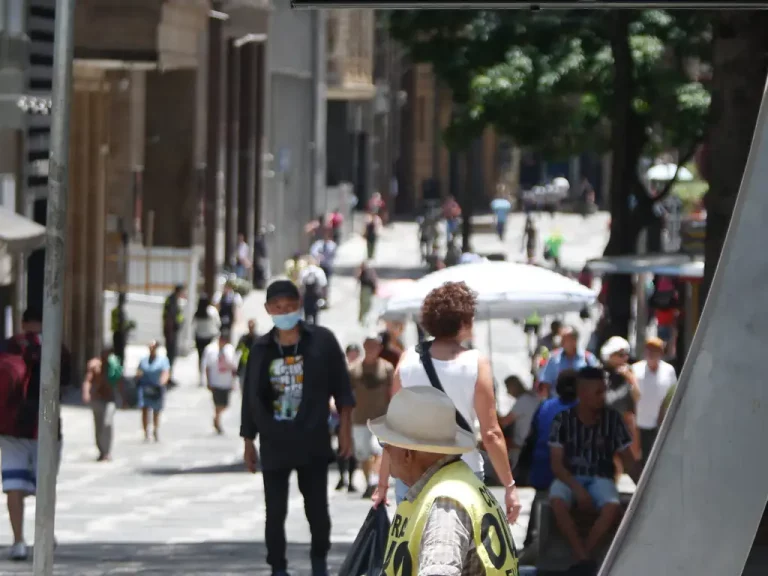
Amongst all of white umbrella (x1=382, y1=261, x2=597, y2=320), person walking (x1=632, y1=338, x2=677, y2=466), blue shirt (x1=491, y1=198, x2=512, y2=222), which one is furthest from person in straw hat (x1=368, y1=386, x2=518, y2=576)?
blue shirt (x1=491, y1=198, x2=512, y2=222)

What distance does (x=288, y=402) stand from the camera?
10398 millimetres

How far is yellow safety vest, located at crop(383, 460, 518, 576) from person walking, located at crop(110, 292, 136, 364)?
28.2m

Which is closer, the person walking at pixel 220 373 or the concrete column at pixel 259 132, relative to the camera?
the person walking at pixel 220 373

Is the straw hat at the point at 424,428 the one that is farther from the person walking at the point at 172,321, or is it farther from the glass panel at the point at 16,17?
the person walking at the point at 172,321

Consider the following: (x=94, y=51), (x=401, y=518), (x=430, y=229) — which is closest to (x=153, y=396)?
(x=94, y=51)

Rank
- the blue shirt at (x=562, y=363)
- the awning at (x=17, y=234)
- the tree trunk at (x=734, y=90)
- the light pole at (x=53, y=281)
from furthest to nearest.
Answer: the awning at (x=17, y=234) → the blue shirt at (x=562, y=363) → the tree trunk at (x=734, y=90) → the light pole at (x=53, y=281)

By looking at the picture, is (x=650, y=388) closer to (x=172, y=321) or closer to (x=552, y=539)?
(x=552, y=539)

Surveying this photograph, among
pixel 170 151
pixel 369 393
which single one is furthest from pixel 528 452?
pixel 170 151

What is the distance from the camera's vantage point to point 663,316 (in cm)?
3638

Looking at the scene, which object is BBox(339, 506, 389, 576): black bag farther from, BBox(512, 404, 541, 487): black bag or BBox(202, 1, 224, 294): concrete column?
BBox(202, 1, 224, 294): concrete column

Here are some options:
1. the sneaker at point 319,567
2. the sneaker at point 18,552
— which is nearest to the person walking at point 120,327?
the sneaker at point 18,552

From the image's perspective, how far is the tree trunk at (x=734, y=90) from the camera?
37.8 ft

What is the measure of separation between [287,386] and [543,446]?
2209 mm

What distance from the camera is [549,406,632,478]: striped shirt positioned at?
11.6 metres
